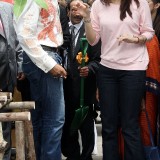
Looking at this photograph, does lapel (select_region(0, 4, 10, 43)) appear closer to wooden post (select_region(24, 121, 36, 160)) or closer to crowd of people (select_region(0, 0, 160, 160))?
crowd of people (select_region(0, 0, 160, 160))

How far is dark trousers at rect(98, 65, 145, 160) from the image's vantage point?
3.07 m

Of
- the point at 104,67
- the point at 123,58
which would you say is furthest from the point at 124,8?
the point at 104,67

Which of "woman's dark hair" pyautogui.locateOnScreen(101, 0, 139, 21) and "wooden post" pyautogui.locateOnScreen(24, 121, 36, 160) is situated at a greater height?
"woman's dark hair" pyautogui.locateOnScreen(101, 0, 139, 21)

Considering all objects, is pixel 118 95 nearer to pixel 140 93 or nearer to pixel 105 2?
pixel 140 93

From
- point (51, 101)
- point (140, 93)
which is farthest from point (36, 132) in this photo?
point (140, 93)

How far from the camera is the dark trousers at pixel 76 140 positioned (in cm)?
383

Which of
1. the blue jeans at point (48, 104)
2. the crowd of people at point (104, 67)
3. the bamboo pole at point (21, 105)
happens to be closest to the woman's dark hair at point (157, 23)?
the crowd of people at point (104, 67)

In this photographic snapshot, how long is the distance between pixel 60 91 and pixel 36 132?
0.47m

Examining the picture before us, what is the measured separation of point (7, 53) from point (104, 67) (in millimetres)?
797

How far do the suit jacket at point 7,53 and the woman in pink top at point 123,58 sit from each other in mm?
601

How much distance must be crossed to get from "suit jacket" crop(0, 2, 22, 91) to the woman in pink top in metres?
0.60

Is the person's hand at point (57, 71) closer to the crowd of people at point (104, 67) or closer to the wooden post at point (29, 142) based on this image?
the crowd of people at point (104, 67)

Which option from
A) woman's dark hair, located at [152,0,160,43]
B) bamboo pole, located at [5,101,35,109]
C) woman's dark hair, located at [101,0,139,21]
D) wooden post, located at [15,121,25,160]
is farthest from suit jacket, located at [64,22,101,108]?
wooden post, located at [15,121,25,160]

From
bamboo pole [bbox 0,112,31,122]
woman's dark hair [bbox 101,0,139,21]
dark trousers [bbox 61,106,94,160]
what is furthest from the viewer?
dark trousers [bbox 61,106,94,160]
